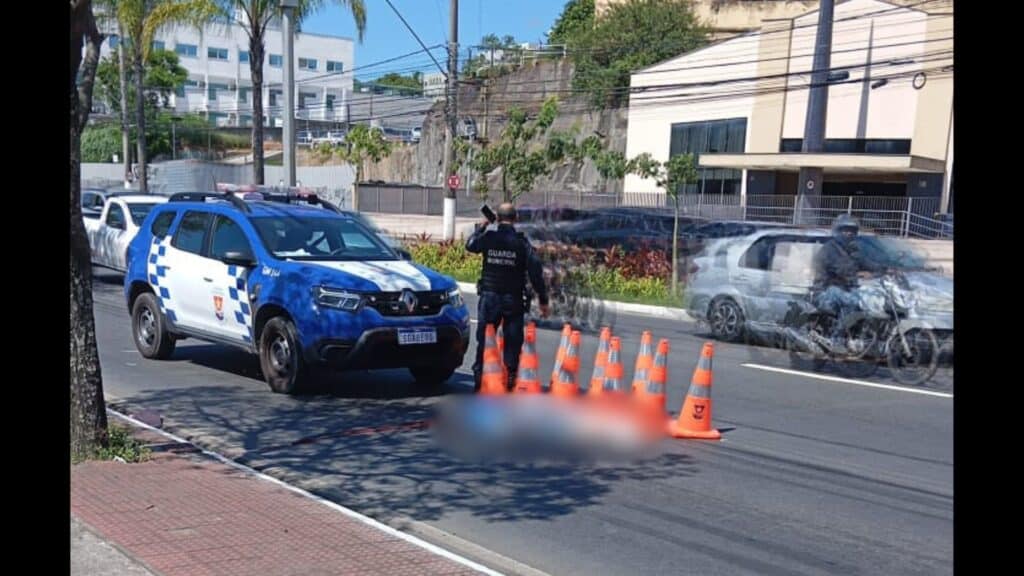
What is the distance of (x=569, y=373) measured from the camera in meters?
9.83

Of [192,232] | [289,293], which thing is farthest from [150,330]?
[289,293]

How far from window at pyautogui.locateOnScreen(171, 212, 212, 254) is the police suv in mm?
14

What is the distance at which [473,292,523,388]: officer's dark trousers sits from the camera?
9.87 metres

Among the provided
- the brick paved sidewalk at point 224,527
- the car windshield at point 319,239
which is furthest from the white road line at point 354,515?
the car windshield at point 319,239

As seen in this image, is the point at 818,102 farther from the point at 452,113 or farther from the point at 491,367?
the point at 491,367

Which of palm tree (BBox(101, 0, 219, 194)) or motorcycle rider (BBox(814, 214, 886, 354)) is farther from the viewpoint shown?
palm tree (BBox(101, 0, 219, 194))

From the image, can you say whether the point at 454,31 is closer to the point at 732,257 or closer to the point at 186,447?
the point at 732,257

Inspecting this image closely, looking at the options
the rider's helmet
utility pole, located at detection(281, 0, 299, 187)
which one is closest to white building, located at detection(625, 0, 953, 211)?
the rider's helmet

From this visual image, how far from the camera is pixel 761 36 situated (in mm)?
42156

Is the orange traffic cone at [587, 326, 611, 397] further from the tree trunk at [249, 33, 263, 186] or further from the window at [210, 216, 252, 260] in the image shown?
the tree trunk at [249, 33, 263, 186]

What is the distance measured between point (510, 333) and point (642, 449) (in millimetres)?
2247

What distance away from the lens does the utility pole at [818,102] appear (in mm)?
37281

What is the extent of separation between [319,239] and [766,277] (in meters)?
6.36

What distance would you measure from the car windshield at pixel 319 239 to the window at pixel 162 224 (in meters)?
1.60
